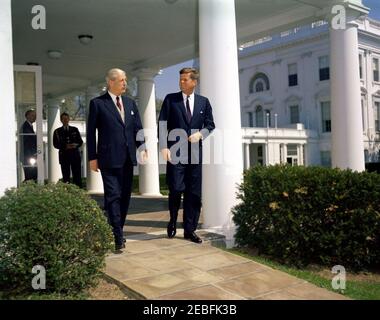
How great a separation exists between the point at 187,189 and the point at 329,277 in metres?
2.00

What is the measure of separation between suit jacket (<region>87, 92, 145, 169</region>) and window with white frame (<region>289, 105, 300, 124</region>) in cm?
3609

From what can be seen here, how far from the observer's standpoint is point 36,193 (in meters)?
3.90

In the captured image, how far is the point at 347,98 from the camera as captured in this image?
8.02 meters

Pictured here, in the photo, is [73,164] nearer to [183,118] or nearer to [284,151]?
[183,118]

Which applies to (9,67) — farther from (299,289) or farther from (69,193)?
(299,289)

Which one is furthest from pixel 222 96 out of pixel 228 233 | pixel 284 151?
pixel 284 151

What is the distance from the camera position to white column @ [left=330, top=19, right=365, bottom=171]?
805cm

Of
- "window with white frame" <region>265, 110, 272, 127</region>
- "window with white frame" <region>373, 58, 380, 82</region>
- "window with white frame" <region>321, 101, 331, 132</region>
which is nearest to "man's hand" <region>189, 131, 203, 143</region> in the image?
"window with white frame" <region>321, 101, 331, 132</region>

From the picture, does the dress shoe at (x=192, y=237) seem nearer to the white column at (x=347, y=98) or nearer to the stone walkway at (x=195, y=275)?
the stone walkway at (x=195, y=275)

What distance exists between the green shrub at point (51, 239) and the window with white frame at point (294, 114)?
37.2 m

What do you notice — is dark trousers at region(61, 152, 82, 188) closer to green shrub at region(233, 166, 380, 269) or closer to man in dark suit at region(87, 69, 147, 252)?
man in dark suit at region(87, 69, 147, 252)

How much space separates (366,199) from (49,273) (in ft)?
11.8

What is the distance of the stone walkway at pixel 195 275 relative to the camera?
391 centimetres
